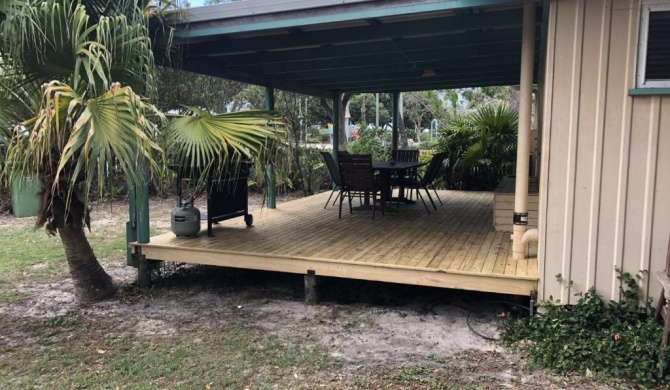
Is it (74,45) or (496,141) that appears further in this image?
(496,141)

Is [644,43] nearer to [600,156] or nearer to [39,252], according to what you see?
[600,156]

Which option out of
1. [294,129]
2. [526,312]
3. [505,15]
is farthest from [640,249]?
[294,129]

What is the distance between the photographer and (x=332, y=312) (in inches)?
159

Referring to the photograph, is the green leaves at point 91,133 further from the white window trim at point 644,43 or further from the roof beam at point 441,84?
the roof beam at point 441,84

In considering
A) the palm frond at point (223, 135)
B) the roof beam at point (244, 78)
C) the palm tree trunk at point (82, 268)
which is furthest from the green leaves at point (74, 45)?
the roof beam at point (244, 78)

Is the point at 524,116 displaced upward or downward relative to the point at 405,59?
downward

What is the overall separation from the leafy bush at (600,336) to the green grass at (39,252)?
4.42m

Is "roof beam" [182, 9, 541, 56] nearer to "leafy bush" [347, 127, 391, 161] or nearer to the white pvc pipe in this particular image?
the white pvc pipe

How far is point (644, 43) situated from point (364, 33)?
2209 millimetres

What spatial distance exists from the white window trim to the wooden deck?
1.42 metres

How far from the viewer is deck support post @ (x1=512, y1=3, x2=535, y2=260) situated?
355 centimetres

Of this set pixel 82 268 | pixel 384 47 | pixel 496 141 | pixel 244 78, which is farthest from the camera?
pixel 496 141

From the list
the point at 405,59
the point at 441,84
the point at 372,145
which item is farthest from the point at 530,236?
the point at 372,145

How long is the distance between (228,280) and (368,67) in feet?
10.6
